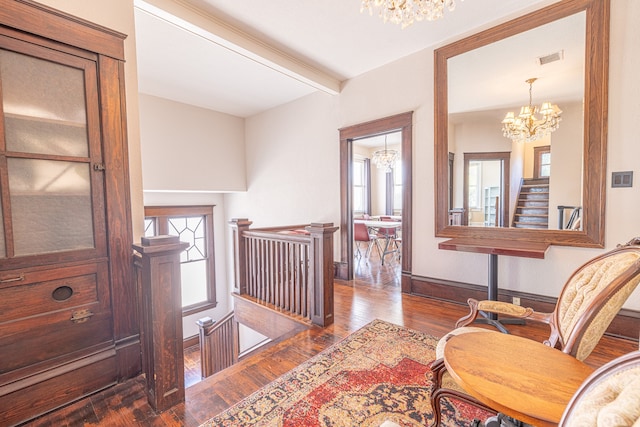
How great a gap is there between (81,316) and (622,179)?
4.18 metres

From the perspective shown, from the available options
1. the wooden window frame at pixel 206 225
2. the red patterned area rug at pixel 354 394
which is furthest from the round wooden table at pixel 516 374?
the wooden window frame at pixel 206 225

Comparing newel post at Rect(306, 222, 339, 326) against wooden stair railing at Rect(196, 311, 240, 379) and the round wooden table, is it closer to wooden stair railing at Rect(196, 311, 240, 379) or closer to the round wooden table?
the round wooden table

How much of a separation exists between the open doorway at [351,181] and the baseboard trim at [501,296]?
0.22m

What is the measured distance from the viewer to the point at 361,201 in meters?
9.48

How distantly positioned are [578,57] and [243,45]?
3176 mm

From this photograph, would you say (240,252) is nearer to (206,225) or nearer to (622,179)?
(206,225)

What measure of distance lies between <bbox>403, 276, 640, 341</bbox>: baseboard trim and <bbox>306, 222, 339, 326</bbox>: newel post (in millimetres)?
1356

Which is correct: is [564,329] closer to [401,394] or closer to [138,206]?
[401,394]

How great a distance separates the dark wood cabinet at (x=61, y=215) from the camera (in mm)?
1597

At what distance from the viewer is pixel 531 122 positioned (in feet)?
9.05

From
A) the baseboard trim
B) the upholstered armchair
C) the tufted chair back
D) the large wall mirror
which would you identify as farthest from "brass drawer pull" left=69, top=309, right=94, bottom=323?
the large wall mirror

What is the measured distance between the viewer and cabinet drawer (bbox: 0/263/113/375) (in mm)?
1608

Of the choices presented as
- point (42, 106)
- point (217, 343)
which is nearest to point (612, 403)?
point (42, 106)

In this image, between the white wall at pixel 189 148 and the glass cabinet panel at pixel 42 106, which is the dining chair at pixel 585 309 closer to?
the glass cabinet panel at pixel 42 106
